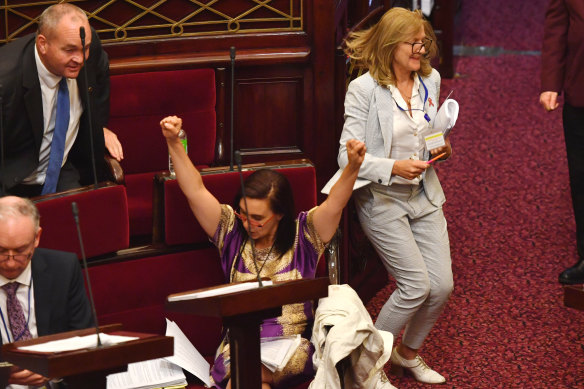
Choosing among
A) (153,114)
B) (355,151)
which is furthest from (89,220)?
(153,114)

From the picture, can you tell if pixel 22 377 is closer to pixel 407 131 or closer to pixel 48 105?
Answer: pixel 48 105

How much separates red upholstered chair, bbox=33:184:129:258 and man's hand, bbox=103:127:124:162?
375mm

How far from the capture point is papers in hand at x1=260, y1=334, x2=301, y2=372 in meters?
2.57

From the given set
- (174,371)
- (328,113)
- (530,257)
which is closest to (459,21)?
(530,257)

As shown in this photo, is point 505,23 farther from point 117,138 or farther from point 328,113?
point 117,138

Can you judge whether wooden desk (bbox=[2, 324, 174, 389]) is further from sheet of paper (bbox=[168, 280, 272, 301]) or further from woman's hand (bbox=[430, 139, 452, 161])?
woman's hand (bbox=[430, 139, 452, 161])

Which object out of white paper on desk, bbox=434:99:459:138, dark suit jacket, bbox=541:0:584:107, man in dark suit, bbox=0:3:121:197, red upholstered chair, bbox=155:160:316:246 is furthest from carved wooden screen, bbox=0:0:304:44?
dark suit jacket, bbox=541:0:584:107

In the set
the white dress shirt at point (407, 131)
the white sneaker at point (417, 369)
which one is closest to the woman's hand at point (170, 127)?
the white dress shirt at point (407, 131)

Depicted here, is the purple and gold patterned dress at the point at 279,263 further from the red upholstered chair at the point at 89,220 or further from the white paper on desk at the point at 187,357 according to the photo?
the red upholstered chair at the point at 89,220

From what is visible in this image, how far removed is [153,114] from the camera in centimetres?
344

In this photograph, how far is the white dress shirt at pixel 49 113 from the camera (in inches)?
115

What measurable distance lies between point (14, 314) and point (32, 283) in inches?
3.3

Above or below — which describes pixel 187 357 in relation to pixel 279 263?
below

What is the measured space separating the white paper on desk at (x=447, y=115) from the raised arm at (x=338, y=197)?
49 centimetres
